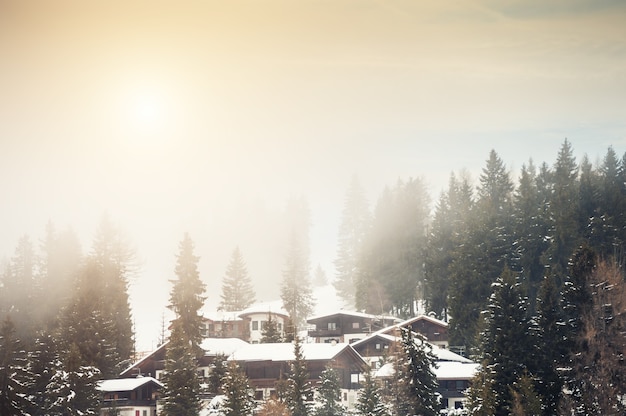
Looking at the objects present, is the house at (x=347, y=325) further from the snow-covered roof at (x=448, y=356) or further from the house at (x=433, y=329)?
the snow-covered roof at (x=448, y=356)

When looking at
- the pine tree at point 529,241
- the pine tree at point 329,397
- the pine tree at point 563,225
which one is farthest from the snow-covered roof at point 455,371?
the pine tree at point 563,225

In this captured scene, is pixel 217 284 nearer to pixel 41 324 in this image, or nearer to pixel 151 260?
pixel 151 260

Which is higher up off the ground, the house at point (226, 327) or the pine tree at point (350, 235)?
the pine tree at point (350, 235)

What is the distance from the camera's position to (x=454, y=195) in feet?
377

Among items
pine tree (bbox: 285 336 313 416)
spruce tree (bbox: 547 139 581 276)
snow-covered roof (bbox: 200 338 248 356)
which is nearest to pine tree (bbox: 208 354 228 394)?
snow-covered roof (bbox: 200 338 248 356)

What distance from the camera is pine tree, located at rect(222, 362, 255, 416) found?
66312 mm

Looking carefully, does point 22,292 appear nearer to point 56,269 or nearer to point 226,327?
point 56,269

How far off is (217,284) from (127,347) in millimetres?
71093

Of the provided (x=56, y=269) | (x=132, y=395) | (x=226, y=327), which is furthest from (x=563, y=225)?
(x=56, y=269)

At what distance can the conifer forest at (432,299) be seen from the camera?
61.1 meters

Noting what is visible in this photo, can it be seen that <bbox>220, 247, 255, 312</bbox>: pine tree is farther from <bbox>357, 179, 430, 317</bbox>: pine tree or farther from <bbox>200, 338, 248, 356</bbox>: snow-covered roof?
<bbox>200, 338, 248, 356</bbox>: snow-covered roof

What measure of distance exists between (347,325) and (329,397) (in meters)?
35.6

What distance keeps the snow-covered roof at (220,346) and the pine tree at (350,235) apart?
4208 centimetres

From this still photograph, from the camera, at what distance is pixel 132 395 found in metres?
79.6
